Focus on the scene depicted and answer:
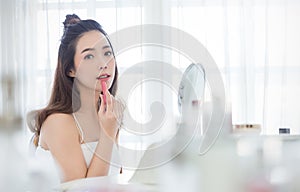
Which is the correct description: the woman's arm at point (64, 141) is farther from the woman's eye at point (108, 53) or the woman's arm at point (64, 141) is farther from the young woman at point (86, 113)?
the woman's eye at point (108, 53)

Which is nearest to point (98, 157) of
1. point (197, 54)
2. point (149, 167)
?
point (149, 167)

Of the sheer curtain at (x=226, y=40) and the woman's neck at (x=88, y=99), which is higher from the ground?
the sheer curtain at (x=226, y=40)

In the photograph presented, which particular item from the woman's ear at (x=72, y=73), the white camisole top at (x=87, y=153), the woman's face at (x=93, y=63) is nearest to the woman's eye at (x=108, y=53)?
the woman's face at (x=93, y=63)

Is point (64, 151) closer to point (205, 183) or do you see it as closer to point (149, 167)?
point (149, 167)

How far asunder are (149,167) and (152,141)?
0.39 feet

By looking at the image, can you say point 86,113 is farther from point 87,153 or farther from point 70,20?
point 70,20

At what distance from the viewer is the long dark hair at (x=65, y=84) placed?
1191mm

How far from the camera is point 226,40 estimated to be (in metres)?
1.37

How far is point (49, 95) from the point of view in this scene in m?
1.31

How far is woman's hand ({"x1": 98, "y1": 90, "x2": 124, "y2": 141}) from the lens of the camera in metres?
1.17

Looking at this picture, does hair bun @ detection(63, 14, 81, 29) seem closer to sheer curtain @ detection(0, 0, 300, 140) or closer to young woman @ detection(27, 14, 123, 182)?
sheer curtain @ detection(0, 0, 300, 140)

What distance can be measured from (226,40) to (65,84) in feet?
1.83

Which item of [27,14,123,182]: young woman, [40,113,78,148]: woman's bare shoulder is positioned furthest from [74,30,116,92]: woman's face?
[40,113,78,148]: woman's bare shoulder

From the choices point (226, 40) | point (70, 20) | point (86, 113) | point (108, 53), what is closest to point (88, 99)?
point (86, 113)
